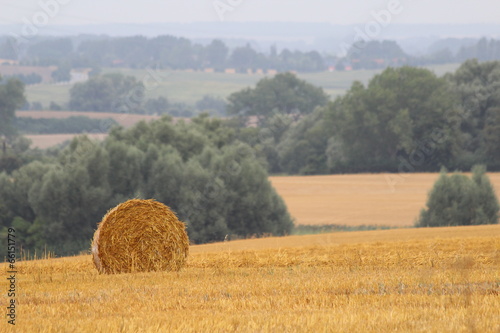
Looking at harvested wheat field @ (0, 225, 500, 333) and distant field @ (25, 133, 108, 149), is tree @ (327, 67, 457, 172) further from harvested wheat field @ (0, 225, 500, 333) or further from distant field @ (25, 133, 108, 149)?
harvested wheat field @ (0, 225, 500, 333)

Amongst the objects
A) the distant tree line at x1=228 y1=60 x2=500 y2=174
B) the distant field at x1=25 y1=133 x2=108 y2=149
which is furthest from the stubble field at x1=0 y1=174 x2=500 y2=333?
the distant field at x1=25 y1=133 x2=108 y2=149

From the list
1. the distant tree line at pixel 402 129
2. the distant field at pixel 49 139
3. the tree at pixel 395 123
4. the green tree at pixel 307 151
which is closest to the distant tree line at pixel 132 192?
the distant tree line at pixel 402 129

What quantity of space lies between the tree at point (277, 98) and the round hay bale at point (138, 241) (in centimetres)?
12226

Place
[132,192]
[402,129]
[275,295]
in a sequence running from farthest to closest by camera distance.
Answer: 1. [402,129]
2. [132,192]
3. [275,295]

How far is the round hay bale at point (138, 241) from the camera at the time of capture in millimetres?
15500

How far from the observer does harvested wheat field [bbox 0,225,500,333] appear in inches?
328

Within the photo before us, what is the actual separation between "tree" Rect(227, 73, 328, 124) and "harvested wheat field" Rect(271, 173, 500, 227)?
50904 millimetres

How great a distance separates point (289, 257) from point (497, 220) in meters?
35.2

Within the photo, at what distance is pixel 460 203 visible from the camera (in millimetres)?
50375

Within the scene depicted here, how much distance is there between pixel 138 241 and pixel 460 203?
38014 mm

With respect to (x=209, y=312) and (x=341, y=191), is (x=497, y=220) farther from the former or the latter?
(x=209, y=312)

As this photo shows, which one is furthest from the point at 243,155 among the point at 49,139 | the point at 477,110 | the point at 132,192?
the point at 49,139

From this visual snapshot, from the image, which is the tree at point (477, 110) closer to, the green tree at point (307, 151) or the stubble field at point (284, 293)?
the green tree at point (307, 151)

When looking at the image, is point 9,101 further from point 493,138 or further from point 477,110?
point 493,138
